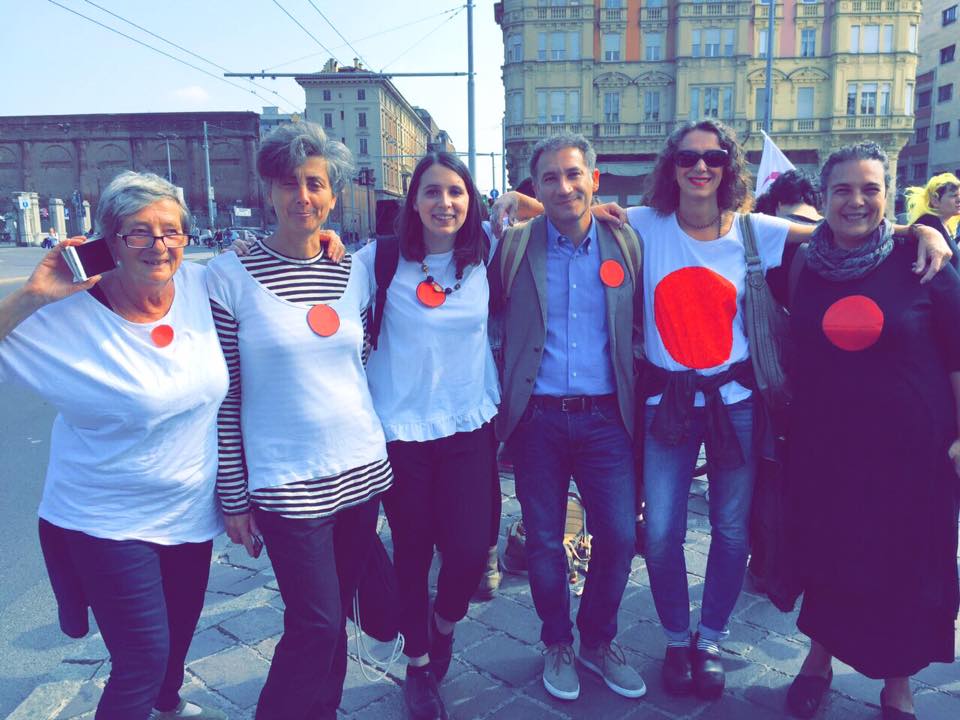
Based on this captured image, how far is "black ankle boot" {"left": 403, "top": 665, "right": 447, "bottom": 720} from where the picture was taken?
2.78 metres

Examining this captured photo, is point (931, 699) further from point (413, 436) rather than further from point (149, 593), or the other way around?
point (149, 593)

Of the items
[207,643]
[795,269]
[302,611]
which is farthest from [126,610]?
[795,269]

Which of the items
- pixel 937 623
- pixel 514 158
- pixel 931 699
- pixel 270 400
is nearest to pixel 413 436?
pixel 270 400

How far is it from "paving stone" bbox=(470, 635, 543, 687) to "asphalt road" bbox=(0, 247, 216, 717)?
1.96 meters

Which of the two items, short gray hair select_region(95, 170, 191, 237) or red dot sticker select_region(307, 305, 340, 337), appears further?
red dot sticker select_region(307, 305, 340, 337)

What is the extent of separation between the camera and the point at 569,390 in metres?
2.90

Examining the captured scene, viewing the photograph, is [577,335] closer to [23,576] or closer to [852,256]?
[852,256]

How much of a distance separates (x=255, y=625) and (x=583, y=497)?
5.79 feet

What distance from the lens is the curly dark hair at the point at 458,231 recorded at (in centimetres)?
278

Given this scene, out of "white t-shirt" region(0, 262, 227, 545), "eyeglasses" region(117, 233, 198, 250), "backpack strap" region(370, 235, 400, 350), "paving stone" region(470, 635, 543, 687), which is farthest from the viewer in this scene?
"paving stone" region(470, 635, 543, 687)

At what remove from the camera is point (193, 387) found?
7.30 feet

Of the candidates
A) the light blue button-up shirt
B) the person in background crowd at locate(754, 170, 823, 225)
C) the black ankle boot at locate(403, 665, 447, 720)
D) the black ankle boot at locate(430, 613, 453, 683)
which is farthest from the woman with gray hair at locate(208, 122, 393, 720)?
the person in background crowd at locate(754, 170, 823, 225)

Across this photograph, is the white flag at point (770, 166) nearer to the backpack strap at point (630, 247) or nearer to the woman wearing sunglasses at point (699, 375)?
the woman wearing sunglasses at point (699, 375)

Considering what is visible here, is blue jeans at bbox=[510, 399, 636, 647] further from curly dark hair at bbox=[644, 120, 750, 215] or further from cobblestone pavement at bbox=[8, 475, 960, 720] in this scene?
curly dark hair at bbox=[644, 120, 750, 215]
